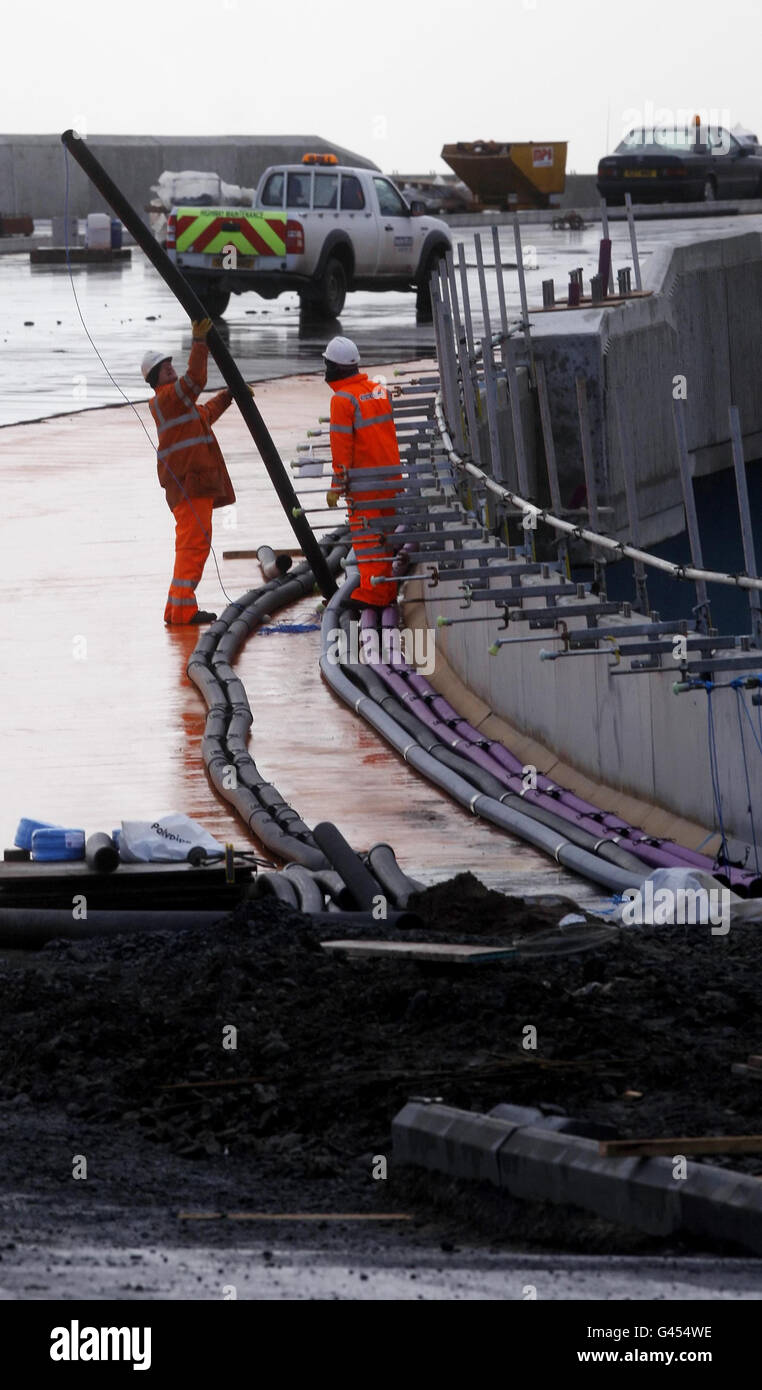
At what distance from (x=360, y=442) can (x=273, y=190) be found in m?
20.7

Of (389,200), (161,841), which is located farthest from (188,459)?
(389,200)

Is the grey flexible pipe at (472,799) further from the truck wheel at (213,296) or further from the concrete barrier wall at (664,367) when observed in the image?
the truck wheel at (213,296)

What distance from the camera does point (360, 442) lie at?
14812 millimetres

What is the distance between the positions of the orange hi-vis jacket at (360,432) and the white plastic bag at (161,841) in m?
5.12

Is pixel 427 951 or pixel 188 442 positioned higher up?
pixel 188 442

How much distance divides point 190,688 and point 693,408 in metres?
17.1

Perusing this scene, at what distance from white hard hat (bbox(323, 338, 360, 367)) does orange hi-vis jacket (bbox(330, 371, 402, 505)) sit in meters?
0.16

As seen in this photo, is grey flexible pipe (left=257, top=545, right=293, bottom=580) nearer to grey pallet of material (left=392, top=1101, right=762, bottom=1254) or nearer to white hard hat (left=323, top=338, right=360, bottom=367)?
white hard hat (left=323, top=338, right=360, bottom=367)

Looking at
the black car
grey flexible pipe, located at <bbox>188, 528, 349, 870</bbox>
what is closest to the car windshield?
the black car

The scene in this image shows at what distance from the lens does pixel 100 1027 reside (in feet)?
24.3

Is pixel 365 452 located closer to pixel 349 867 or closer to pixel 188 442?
pixel 188 442

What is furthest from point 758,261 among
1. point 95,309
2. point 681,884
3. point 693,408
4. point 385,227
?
point 681,884

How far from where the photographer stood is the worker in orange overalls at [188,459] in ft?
47.7

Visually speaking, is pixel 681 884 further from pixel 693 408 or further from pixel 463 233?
pixel 463 233
